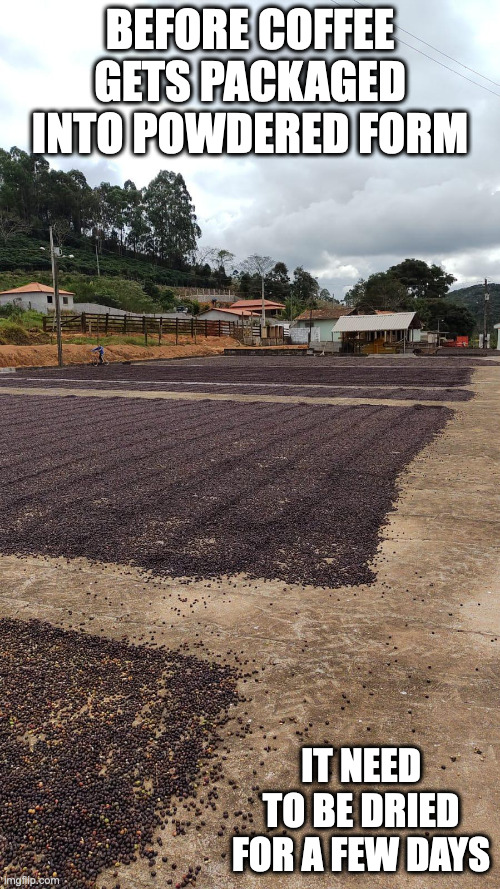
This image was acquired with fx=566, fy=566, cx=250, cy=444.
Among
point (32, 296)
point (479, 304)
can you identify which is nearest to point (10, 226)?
point (32, 296)

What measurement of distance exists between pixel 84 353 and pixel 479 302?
103 meters

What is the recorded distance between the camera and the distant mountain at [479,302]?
89.6 meters

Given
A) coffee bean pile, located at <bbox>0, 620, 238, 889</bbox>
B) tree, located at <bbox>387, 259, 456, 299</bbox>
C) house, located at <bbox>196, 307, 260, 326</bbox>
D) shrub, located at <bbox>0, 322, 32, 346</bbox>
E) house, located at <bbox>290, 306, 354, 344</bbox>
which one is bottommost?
coffee bean pile, located at <bbox>0, 620, 238, 889</bbox>

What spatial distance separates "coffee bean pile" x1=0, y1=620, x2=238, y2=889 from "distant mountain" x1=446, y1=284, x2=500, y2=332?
81.3 meters

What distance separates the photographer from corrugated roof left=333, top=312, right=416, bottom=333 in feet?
163

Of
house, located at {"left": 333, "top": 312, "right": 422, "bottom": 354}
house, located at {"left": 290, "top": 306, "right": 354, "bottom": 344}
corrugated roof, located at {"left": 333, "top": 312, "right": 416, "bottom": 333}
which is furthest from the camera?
house, located at {"left": 290, "top": 306, "right": 354, "bottom": 344}

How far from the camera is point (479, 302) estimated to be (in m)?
115

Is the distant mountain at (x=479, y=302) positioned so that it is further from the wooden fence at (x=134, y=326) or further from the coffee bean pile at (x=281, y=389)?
the coffee bean pile at (x=281, y=389)

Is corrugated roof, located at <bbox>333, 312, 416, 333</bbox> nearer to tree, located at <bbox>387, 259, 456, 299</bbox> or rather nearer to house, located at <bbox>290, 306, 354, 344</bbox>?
house, located at <bbox>290, 306, 354, 344</bbox>

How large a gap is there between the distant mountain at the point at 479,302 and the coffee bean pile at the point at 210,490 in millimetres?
75014

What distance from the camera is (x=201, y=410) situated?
12406 millimetres

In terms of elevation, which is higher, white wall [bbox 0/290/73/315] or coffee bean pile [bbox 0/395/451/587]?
white wall [bbox 0/290/73/315]

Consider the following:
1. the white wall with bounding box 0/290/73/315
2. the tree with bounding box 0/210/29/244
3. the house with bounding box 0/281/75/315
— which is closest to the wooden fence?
the white wall with bounding box 0/290/73/315

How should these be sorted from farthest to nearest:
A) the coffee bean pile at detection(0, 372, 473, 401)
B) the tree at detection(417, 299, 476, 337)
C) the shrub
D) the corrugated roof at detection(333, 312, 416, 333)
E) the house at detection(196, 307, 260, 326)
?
the tree at detection(417, 299, 476, 337), the house at detection(196, 307, 260, 326), the corrugated roof at detection(333, 312, 416, 333), the shrub, the coffee bean pile at detection(0, 372, 473, 401)
